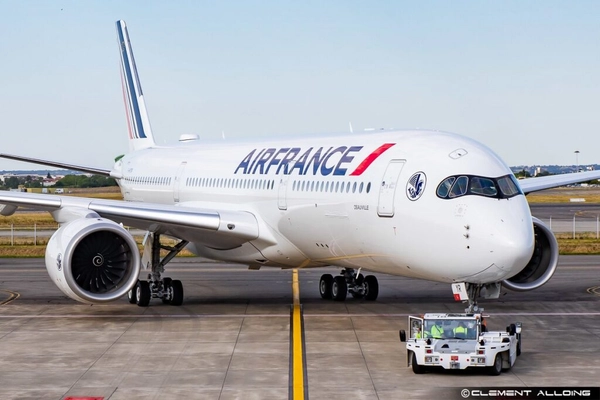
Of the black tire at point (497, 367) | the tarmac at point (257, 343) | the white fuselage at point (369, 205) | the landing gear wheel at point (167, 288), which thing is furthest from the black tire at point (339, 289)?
the black tire at point (497, 367)

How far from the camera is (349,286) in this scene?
2914cm

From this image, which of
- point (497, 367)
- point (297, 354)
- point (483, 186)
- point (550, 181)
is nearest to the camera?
point (497, 367)

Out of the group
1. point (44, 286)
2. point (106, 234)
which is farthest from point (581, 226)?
point (106, 234)

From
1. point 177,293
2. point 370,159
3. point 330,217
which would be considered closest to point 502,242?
point 370,159

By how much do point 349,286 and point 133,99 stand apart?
15358mm

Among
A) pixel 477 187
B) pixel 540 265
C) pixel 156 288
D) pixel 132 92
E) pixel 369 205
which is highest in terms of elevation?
pixel 132 92

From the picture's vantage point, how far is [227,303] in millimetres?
28766

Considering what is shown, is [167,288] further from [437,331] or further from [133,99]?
[133,99]

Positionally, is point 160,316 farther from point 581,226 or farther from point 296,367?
point 581,226

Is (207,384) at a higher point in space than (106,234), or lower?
lower

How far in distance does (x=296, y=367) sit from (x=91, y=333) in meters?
6.32

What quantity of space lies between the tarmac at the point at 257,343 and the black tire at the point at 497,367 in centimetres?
12

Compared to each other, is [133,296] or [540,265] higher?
[540,265]

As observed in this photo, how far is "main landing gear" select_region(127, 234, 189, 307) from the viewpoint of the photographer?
2802cm
